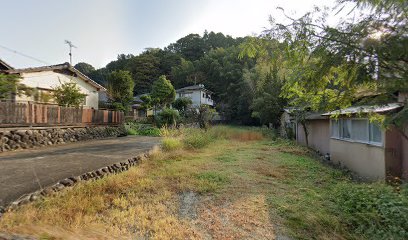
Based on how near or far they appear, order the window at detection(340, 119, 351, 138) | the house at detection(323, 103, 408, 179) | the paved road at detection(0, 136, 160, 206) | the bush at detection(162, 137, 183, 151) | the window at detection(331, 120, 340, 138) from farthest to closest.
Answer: the bush at detection(162, 137, 183, 151) → the window at detection(331, 120, 340, 138) → the window at detection(340, 119, 351, 138) → the house at detection(323, 103, 408, 179) → the paved road at detection(0, 136, 160, 206)

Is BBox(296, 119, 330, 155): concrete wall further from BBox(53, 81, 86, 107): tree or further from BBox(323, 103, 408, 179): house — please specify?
BBox(53, 81, 86, 107): tree

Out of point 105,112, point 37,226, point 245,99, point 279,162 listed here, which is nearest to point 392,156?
point 279,162

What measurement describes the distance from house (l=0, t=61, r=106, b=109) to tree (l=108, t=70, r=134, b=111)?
1.28 m

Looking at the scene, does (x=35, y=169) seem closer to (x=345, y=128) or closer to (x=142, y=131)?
(x=345, y=128)

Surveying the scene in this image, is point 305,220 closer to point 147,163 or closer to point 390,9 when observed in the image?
point 390,9

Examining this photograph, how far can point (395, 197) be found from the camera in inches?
162

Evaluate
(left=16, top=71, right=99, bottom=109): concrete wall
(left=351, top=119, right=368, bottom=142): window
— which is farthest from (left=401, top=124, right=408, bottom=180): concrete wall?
(left=16, top=71, right=99, bottom=109): concrete wall

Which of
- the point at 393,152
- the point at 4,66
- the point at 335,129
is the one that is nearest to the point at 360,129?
the point at 393,152

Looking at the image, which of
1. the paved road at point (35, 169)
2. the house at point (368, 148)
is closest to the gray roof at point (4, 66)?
the paved road at point (35, 169)

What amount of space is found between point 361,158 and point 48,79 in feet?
55.3

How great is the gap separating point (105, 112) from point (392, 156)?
15.0 metres

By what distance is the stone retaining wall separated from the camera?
939 centimetres

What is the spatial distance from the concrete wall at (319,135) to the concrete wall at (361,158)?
2.18 meters

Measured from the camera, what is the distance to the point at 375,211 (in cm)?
393
